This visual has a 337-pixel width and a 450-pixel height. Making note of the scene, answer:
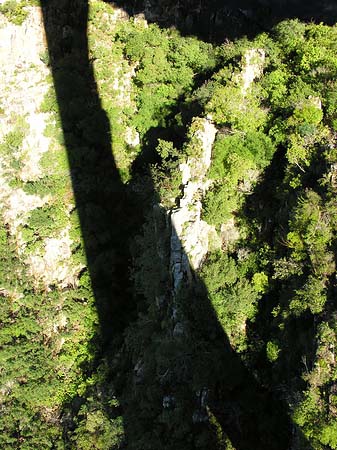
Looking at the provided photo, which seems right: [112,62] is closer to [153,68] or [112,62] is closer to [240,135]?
[153,68]

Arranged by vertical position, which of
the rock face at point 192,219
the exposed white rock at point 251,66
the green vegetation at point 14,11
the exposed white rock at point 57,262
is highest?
the green vegetation at point 14,11

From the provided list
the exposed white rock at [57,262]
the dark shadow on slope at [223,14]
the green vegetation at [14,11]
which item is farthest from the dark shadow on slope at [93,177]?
the dark shadow on slope at [223,14]

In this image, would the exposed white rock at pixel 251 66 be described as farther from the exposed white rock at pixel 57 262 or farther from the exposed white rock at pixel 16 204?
the exposed white rock at pixel 16 204

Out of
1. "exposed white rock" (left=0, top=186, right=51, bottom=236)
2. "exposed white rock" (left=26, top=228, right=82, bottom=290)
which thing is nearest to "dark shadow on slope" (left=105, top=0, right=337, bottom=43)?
"exposed white rock" (left=0, top=186, right=51, bottom=236)

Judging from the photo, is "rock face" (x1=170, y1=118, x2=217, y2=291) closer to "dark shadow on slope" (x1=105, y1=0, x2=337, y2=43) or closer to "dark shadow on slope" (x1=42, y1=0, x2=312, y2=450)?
"dark shadow on slope" (x1=42, y1=0, x2=312, y2=450)

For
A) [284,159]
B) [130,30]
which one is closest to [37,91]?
[130,30]

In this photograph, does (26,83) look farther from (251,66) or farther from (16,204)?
(251,66)
